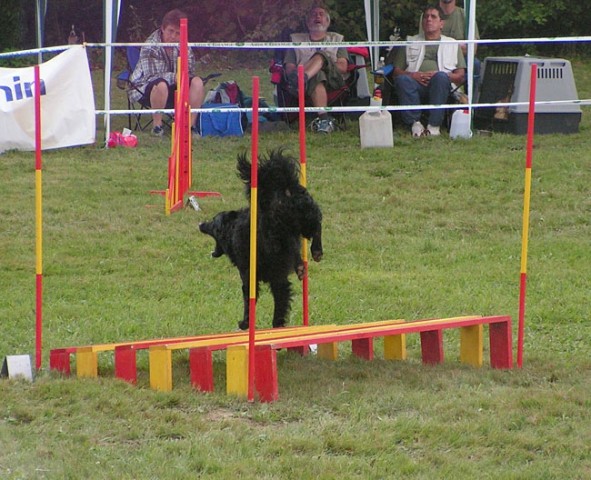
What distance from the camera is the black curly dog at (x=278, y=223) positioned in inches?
260

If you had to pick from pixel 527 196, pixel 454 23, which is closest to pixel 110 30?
pixel 454 23

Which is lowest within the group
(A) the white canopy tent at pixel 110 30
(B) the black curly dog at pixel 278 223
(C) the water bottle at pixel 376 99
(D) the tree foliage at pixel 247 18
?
(B) the black curly dog at pixel 278 223

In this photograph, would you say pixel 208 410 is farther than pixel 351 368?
No

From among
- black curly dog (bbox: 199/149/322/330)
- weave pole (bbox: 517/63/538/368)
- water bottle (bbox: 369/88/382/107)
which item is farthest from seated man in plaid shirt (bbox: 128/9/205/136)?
weave pole (bbox: 517/63/538/368)

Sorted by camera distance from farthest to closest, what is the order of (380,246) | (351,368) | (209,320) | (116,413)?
(380,246) < (209,320) < (351,368) < (116,413)

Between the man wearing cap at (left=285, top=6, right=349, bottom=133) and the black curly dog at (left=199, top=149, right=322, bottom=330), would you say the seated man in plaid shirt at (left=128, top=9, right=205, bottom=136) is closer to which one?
the man wearing cap at (left=285, top=6, right=349, bottom=133)

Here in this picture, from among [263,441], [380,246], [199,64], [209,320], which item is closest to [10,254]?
[209,320]

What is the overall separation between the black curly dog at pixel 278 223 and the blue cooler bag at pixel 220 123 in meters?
7.05

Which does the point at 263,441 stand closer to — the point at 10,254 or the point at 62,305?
the point at 62,305

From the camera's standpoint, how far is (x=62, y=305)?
28.1 feet

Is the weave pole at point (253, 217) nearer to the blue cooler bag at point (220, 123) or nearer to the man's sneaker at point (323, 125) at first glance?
the blue cooler bag at point (220, 123)

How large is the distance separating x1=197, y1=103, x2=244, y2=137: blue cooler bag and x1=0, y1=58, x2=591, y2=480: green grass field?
454 millimetres

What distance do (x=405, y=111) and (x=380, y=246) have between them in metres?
4.11

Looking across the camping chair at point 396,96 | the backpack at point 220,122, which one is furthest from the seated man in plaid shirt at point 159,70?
the camping chair at point 396,96
